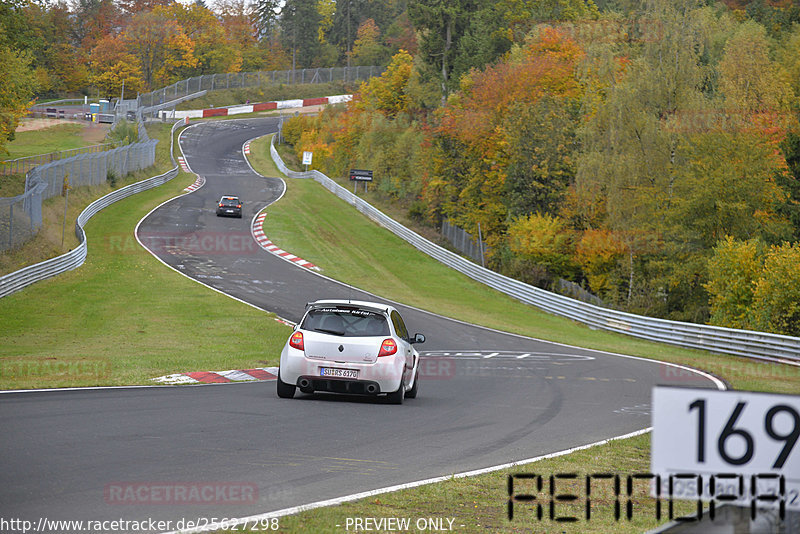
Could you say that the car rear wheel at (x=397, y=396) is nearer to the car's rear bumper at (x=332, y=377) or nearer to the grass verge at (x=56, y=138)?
the car's rear bumper at (x=332, y=377)

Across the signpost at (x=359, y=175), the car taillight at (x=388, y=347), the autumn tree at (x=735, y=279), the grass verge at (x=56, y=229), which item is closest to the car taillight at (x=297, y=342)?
the car taillight at (x=388, y=347)

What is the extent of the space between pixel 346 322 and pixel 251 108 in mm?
114553

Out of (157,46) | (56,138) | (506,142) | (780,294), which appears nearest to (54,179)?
(506,142)

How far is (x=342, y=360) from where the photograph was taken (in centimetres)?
1311

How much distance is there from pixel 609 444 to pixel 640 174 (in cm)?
3530

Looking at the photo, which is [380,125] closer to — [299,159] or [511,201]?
[299,159]

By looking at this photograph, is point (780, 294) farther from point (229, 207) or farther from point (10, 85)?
point (10, 85)

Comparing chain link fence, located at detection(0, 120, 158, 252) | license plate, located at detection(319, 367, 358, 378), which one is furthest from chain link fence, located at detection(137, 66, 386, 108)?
license plate, located at detection(319, 367, 358, 378)

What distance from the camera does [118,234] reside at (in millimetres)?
43344

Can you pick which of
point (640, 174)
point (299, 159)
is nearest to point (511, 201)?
point (640, 174)

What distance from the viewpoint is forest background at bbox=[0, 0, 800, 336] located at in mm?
41125

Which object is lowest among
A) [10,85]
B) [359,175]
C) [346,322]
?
[346,322]

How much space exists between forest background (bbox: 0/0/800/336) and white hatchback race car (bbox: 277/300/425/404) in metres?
23.9

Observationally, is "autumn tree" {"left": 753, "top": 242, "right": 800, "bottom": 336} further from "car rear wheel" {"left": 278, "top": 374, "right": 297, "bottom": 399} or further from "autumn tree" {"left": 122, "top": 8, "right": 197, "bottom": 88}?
"autumn tree" {"left": 122, "top": 8, "right": 197, "bottom": 88}
